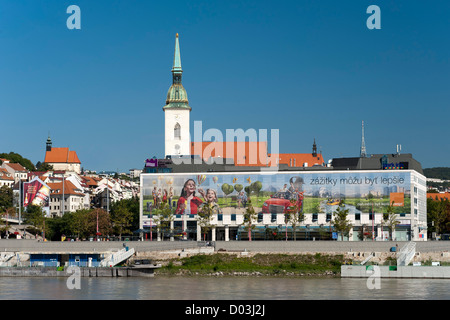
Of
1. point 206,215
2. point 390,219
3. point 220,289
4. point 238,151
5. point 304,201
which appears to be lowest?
point 220,289

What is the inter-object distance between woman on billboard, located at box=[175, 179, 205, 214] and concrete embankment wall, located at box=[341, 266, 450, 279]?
58.5 meters

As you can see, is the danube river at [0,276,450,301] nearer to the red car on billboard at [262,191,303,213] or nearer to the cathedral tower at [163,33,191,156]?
the red car on billboard at [262,191,303,213]

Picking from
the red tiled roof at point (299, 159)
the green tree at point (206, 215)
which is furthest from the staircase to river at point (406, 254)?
the red tiled roof at point (299, 159)

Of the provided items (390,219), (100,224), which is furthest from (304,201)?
(100,224)

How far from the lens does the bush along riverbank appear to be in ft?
289

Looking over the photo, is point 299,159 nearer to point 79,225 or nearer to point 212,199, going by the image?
point 212,199

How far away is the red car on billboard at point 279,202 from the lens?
135550 millimetres

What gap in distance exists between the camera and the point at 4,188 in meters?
193

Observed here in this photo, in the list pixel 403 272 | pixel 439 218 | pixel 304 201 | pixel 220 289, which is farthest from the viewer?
pixel 439 218

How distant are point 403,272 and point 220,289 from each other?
2452 cm

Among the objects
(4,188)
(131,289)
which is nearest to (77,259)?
(131,289)

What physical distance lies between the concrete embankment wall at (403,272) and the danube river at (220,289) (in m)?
3.09

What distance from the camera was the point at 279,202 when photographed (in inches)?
5364

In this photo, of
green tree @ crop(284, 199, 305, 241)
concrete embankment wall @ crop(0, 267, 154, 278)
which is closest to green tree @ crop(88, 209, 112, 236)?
green tree @ crop(284, 199, 305, 241)
